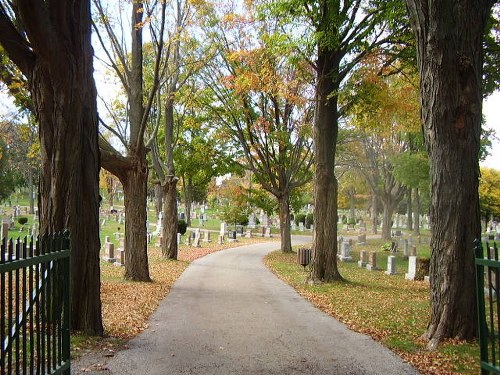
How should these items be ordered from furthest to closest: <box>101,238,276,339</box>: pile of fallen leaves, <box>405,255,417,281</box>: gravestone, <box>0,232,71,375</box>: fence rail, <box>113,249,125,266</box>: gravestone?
<box>113,249,125,266</box>: gravestone
<box>405,255,417,281</box>: gravestone
<box>101,238,276,339</box>: pile of fallen leaves
<box>0,232,71,375</box>: fence rail

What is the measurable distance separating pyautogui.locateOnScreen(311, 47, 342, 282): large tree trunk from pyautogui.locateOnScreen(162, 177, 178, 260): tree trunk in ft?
27.3

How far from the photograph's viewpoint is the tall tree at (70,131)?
270 inches

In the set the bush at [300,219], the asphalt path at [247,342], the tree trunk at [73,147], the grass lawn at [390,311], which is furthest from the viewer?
the bush at [300,219]

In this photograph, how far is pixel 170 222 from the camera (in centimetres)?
2108

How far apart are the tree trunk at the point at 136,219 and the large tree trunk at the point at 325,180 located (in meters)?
5.24

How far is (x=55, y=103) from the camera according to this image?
23.1ft

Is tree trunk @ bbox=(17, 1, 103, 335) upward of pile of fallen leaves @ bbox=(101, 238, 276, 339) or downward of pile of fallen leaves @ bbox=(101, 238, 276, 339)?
upward

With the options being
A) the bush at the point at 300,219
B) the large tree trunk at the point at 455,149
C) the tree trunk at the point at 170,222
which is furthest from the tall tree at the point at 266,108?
the bush at the point at 300,219

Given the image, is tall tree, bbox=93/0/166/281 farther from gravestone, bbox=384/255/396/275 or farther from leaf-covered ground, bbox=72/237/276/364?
gravestone, bbox=384/255/396/275

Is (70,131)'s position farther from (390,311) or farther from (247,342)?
(390,311)

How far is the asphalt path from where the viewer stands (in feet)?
19.6

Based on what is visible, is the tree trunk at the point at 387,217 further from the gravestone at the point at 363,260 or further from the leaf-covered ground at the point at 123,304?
the leaf-covered ground at the point at 123,304

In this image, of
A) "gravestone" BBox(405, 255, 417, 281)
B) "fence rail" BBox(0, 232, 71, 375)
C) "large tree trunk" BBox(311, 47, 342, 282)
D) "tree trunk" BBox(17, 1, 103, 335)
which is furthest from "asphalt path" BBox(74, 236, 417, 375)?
"gravestone" BBox(405, 255, 417, 281)

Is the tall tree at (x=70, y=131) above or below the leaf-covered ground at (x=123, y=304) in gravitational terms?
above
